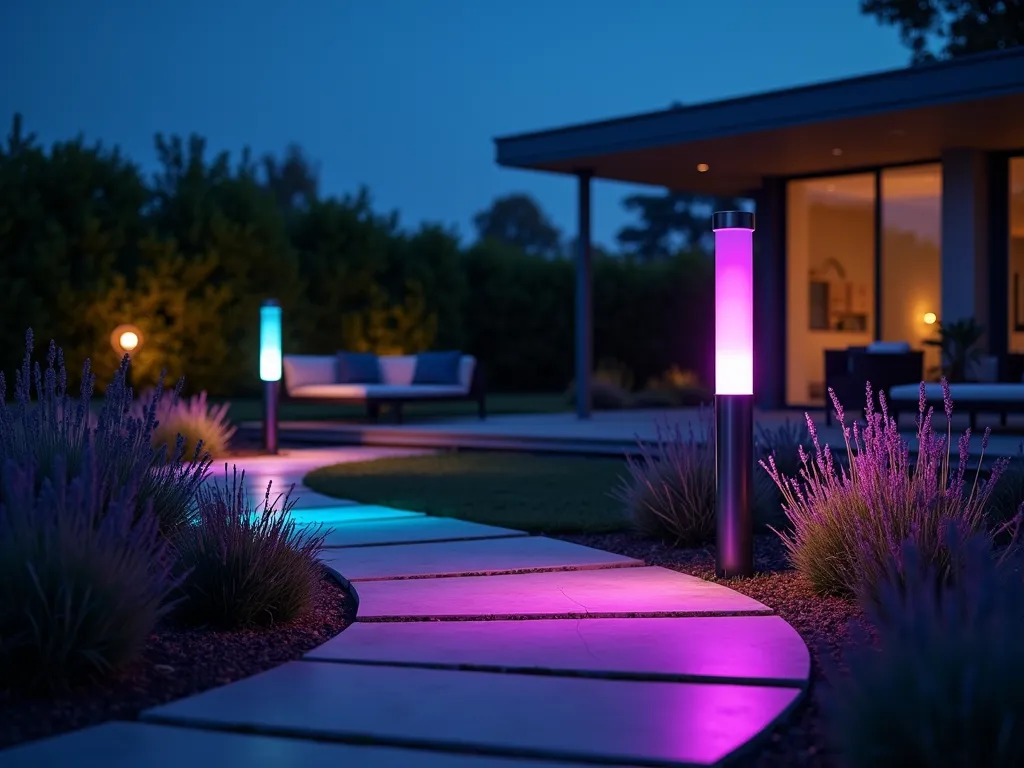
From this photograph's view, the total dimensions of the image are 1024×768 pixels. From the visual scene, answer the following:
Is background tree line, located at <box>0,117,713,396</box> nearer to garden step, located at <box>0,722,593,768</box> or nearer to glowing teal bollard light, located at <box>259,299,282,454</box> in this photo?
glowing teal bollard light, located at <box>259,299,282,454</box>

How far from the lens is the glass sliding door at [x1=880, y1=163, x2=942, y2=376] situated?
12.4 meters

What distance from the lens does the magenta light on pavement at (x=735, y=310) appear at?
158 inches

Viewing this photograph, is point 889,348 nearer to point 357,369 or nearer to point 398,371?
point 398,371

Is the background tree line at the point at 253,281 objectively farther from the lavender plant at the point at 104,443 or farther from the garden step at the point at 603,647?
the garden step at the point at 603,647

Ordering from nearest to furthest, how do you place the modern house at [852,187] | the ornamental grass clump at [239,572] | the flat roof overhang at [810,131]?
the ornamental grass clump at [239,572] < the flat roof overhang at [810,131] < the modern house at [852,187]

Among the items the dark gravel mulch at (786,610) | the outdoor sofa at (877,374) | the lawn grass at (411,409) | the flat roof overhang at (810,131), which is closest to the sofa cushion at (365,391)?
the lawn grass at (411,409)

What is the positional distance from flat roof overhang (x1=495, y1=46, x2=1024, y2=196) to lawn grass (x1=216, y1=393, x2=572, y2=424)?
3.35m

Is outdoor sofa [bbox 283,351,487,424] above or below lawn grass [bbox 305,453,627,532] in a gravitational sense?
above

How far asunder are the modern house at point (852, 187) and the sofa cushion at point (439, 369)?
1.45 meters

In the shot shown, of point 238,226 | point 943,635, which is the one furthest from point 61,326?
point 943,635

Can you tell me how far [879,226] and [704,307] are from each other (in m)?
8.52

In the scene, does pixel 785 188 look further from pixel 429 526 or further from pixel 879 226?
pixel 429 526

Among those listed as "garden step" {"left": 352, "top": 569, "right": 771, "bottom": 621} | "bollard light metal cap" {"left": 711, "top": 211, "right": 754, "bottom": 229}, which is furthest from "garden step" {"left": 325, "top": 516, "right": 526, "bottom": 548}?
"bollard light metal cap" {"left": 711, "top": 211, "right": 754, "bottom": 229}

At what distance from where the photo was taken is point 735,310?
158 inches
